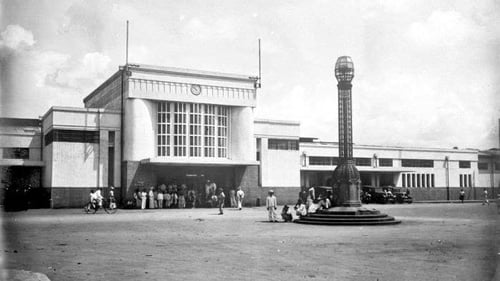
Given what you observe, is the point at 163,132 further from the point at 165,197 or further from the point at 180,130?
the point at 165,197

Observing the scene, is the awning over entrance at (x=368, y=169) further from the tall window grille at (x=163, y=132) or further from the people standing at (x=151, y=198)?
the people standing at (x=151, y=198)

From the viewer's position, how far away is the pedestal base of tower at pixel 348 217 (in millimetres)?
20656

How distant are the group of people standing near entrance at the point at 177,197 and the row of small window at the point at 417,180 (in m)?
22.8

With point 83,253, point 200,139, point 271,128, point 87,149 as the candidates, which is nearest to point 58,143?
point 87,149

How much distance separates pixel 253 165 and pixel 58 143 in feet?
46.4

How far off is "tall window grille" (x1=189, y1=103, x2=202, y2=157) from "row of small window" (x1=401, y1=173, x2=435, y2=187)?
25.7 m

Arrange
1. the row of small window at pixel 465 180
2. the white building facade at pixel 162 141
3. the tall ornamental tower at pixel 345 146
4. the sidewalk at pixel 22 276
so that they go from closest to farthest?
the sidewalk at pixel 22 276
the tall ornamental tower at pixel 345 146
the white building facade at pixel 162 141
the row of small window at pixel 465 180

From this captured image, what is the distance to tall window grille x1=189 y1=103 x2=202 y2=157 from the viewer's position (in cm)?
3844

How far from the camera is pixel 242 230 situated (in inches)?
728

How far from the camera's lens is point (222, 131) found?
40250 mm

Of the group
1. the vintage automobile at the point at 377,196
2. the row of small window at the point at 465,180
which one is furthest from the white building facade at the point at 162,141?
the row of small window at the point at 465,180

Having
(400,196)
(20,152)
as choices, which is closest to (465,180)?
(400,196)

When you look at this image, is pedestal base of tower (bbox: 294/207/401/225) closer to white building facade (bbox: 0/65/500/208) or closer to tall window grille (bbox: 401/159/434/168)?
white building facade (bbox: 0/65/500/208)

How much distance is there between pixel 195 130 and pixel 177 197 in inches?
199
